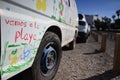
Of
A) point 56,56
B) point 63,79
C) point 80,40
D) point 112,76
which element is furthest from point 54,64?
point 80,40

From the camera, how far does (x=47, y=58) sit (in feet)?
11.4

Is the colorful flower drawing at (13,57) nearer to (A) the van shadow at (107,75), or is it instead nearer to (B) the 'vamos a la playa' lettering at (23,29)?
(B) the 'vamos a la playa' lettering at (23,29)

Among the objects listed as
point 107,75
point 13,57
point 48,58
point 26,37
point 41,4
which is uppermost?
point 41,4

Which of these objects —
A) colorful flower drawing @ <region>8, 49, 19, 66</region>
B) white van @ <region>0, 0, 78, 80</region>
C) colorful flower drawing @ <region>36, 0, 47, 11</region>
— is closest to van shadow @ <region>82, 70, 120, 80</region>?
white van @ <region>0, 0, 78, 80</region>

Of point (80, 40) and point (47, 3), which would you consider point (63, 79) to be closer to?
point (47, 3)

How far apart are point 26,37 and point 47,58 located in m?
1.07

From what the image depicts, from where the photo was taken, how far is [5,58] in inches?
83.6

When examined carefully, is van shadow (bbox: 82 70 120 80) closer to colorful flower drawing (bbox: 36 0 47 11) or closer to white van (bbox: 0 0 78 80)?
white van (bbox: 0 0 78 80)

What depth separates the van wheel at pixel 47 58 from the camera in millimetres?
3062

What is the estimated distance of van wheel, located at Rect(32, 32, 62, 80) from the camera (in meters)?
3.06

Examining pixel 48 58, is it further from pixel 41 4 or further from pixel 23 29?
pixel 23 29

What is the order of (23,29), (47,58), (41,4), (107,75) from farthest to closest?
1. (107,75)
2. (47,58)
3. (41,4)
4. (23,29)

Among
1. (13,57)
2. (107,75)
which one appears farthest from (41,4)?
(107,75)

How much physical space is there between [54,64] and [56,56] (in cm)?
18
